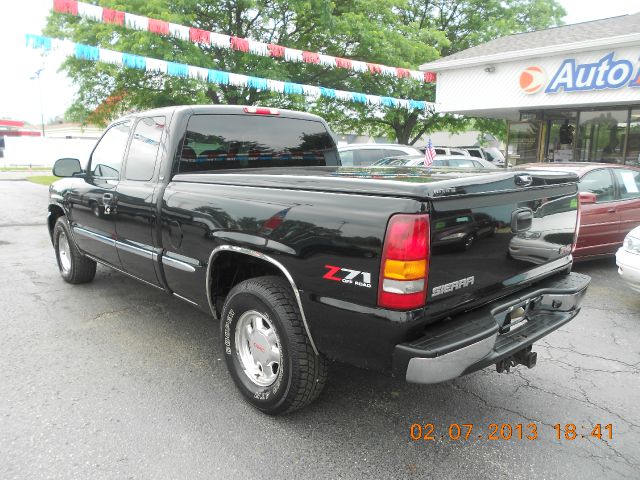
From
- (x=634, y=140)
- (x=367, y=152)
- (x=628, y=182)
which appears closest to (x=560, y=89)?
(x=634, y=140)

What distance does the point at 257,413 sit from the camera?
9.77ft

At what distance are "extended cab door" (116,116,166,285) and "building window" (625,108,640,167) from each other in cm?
1404

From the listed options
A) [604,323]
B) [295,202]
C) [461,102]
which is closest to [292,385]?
[295,202]

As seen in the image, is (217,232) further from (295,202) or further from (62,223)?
(62,223)

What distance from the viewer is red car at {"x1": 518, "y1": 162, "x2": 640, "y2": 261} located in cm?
621

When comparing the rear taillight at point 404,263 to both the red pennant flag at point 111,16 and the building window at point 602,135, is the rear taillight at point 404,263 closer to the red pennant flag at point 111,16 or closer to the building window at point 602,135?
the red pennant flag at point 111,16

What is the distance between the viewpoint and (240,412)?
299 cm

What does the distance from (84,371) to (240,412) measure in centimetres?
132

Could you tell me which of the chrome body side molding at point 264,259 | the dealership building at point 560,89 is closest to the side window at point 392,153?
the dealership building at point 560,89

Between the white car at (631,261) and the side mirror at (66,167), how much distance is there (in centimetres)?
559

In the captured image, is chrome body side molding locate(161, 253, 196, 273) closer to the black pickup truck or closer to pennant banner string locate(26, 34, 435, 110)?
the black pickup truck

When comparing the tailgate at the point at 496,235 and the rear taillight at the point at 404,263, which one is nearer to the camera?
the rear taillight at the point at 404,263

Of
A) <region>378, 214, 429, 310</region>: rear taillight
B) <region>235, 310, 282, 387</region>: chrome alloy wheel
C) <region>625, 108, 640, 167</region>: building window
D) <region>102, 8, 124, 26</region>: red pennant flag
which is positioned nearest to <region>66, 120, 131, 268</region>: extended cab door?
<region>235, 310, 282, 387</region>: chrome alloy wheel

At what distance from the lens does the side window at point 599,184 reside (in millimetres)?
6359
